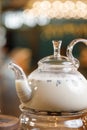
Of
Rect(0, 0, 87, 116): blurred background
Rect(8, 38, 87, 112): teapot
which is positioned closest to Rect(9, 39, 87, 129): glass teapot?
Rect(8, 38, 87, 112): teapot

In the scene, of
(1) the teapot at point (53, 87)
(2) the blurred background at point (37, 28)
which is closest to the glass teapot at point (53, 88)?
(1) the teapot at point (53, 87)

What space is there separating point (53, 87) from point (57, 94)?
0.05 ft

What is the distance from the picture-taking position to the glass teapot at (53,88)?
1.98 feet

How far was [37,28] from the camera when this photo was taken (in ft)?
14.4

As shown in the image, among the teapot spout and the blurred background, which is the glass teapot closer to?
the teapot spout

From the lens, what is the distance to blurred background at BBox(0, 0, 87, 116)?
149 inches

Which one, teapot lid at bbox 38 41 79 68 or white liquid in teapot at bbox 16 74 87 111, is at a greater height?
teapot lid at bbox 38 41 79 68

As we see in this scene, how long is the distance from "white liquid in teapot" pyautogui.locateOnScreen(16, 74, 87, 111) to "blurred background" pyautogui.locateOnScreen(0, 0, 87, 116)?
306 cm

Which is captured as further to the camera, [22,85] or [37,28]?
[37,28]

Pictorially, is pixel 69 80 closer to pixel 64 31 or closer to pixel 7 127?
pixel 7 127

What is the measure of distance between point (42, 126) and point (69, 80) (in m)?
0.10

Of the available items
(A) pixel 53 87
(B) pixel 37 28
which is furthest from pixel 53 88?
(B) pixel 37 28

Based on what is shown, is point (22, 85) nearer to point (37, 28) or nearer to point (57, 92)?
point (57, 92)

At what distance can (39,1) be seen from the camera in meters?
3.86
